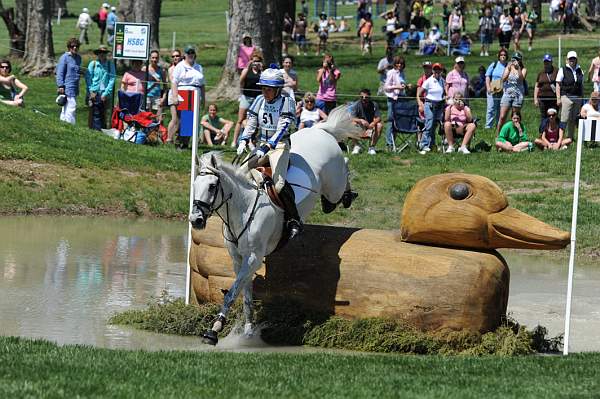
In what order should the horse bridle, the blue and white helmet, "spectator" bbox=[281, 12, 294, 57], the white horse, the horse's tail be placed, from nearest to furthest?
the horse bridle < the white horse < the blue and white helmet < the horse's tail < "spectator" bbox=[281, 12, 294, 57]

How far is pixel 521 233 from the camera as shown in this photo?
12086 mm

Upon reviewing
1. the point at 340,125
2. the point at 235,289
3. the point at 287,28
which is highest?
the point at 287,28

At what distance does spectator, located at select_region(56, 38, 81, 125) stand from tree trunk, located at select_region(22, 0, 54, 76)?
405 inches

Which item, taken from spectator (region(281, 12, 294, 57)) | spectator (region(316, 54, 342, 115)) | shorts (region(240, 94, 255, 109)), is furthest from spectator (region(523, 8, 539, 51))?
shorts (region(240, 94, 255, 109))

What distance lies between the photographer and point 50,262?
16.2 meters

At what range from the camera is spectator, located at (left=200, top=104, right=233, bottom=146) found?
85.8 ft

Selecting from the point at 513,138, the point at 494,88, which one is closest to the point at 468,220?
the point at 513,138

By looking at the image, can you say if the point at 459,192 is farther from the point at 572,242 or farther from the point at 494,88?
the point at 494,88

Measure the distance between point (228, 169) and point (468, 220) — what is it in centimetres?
243

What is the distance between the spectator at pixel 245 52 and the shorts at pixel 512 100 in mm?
6184

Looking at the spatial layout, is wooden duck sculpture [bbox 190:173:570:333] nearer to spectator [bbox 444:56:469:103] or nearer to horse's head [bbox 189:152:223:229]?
horse's head [bbox 189:152:223:229]

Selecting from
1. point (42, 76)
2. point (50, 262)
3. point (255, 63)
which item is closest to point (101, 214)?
point (50, 262)

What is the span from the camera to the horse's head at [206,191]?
37.6 ft

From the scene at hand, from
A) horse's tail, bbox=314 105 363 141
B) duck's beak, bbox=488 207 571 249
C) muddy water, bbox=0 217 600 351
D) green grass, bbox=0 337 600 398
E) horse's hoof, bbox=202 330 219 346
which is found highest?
horse's tail, bbox=314 105 363 141
